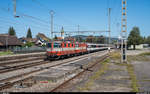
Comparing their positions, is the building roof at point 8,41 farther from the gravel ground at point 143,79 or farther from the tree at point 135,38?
the tree at point 135,38

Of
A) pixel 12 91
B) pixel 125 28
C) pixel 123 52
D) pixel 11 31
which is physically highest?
pixel 11 31

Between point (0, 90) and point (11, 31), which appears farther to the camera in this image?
point (11, 31)

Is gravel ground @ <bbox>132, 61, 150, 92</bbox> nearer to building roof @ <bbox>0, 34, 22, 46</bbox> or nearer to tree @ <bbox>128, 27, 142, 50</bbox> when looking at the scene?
building roof @ <bbox>0, 34, 22, 46</bbox>

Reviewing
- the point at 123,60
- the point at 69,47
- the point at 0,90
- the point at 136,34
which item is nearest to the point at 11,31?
the point at 136,34

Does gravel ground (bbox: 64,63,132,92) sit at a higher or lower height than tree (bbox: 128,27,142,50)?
lower

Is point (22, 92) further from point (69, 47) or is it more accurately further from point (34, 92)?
point (69, 47)

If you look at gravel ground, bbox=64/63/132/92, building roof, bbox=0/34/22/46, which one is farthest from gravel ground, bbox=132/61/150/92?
building roof, bbox=0/34/22/46

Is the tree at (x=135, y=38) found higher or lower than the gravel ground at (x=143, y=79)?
higher

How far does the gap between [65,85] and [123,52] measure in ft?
44.5

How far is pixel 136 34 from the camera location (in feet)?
273

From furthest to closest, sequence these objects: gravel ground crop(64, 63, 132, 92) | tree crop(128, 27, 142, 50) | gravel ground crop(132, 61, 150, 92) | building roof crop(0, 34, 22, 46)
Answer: tree crop(128, 27, 142, 50) < building roof crop(0, 34, 22, 46) < gravel ground crop(132, 61, 150, 92) < gravel ground crop(64, 63, 132, 92)

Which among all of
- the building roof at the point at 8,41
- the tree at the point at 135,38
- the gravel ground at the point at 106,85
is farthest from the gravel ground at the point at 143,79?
the tree at the point at 135,38

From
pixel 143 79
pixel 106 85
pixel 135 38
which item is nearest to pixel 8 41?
pixel 143 79

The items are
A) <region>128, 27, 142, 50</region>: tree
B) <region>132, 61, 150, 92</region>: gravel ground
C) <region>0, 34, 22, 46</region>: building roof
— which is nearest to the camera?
<region>132, 61, 150, 92</region>: gravel ground
